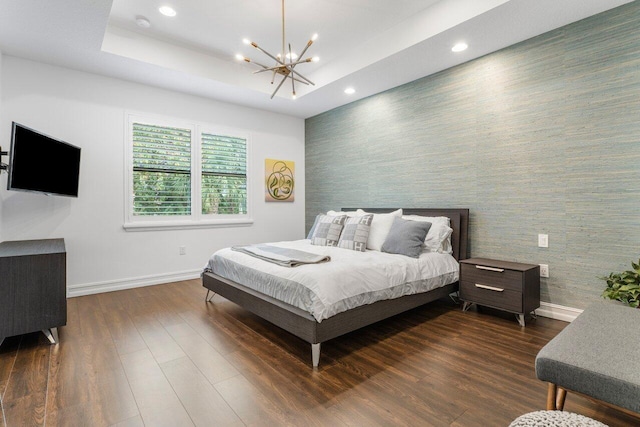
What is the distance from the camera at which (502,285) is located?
283 centimetres

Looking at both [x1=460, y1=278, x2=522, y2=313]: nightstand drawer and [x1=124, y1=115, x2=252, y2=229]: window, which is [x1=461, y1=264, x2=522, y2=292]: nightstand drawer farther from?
[x1=124, y1=115, x2=252, y2=229]: window

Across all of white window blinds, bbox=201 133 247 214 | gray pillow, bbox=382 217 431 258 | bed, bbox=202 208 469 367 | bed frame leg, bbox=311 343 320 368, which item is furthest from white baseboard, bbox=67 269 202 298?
bed frame leg, bbox=311 343 320 368

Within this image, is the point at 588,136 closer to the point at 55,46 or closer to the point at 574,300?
the point at 574,300

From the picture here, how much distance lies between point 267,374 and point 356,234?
72.1 inches

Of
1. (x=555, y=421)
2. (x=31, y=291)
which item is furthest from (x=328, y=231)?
(x=555, y=421)

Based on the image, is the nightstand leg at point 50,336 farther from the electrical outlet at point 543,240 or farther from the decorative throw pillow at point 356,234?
the electrical outlet at point 543,240

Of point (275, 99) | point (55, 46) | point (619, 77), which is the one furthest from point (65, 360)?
point (619, 77)

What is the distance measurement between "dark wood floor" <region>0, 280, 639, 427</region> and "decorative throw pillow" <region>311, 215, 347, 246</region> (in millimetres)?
1146

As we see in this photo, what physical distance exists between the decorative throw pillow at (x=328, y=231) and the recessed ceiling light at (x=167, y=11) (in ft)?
8.81

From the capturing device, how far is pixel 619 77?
2.56 m

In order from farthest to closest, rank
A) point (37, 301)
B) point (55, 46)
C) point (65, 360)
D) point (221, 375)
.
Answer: point (55, 46)
point (37, 301)
point (65, 360)
point (221, 375)

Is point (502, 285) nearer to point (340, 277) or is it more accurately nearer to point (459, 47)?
point (340, 277)

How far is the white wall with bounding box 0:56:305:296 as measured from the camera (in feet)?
11.1

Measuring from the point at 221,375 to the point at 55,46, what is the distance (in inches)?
139
